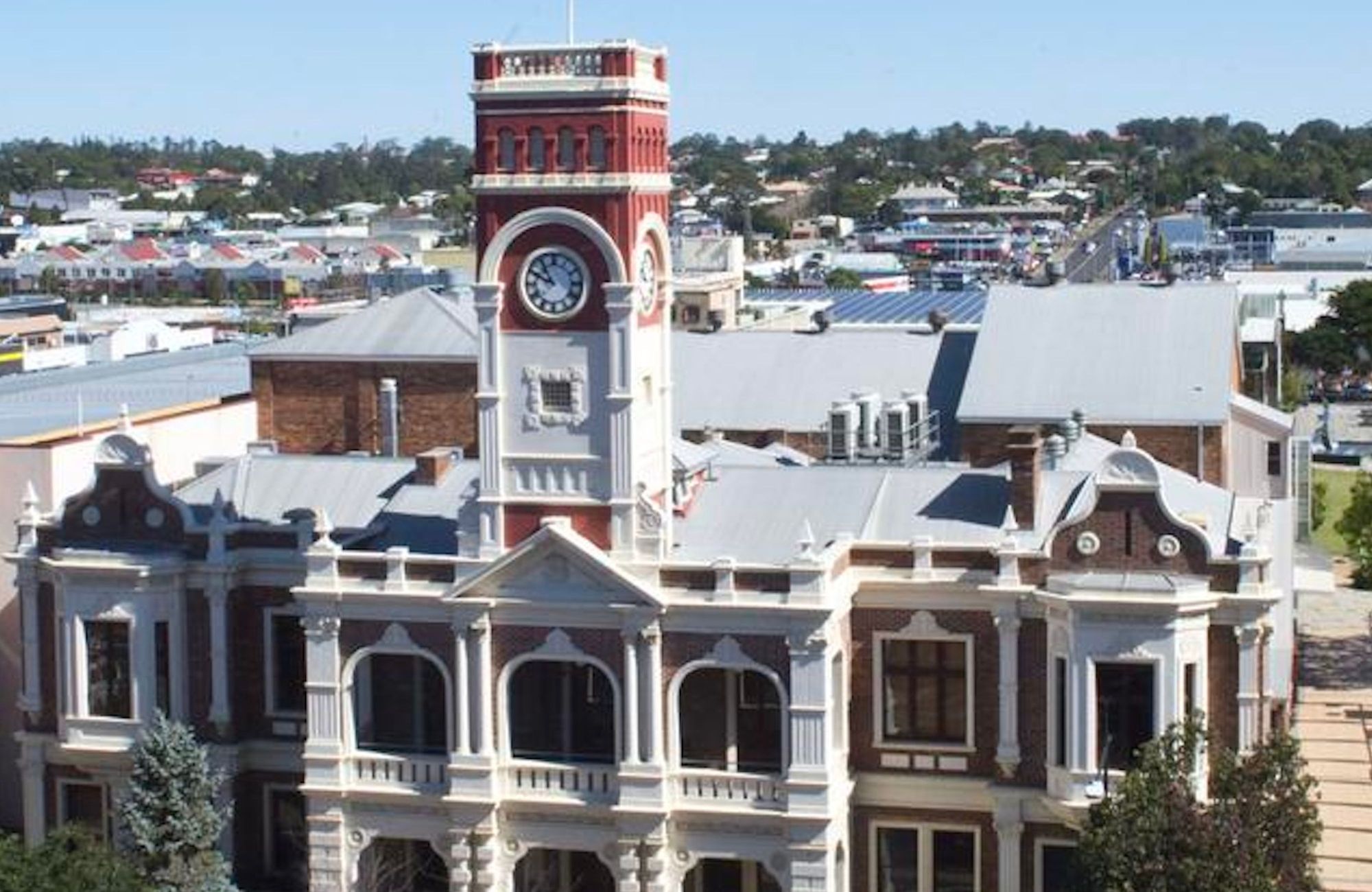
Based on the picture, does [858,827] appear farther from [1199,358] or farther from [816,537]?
[1199,358]

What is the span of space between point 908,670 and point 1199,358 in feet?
57.2

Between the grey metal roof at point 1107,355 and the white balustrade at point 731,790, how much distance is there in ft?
55.2

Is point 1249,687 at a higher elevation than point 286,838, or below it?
higher

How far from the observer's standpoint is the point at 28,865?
36.6 metres

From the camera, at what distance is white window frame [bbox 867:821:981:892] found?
135ft

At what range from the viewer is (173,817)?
42188 millimetres

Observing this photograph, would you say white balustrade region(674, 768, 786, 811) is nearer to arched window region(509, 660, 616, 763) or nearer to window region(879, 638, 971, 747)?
arched window region(509, 660, 616, 763)

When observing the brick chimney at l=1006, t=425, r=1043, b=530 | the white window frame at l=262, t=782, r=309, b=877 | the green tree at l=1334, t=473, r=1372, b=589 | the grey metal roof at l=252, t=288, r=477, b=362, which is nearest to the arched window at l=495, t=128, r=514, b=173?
the brick chimney at l=1006, t=425, r=1043, b=530

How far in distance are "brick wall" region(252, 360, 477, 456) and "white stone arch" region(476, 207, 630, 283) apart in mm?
19189

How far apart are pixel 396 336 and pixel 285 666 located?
18.1 m

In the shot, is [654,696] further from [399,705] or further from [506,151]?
[506,151]

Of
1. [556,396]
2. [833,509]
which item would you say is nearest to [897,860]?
[833,509]

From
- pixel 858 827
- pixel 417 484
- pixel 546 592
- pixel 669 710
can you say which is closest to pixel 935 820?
pixel 858 827

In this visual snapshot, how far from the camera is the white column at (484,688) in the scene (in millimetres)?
40438
